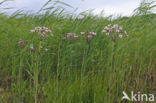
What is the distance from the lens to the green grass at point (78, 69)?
2.01m

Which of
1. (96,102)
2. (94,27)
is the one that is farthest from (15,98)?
(94,27)

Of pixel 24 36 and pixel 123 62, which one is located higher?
pixel 24 36

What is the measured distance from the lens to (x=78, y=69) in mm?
2850

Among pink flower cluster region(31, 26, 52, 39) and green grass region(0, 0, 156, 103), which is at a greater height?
pink flower cluster region(31, 26, 52, 39)

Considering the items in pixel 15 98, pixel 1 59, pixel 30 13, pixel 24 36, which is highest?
pixel 30 13

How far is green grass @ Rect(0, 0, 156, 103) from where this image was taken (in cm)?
201

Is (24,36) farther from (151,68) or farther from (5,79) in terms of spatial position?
(151,68)

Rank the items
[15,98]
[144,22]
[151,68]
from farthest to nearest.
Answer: [144,22], [151,68], [15,98]

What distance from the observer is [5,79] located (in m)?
2.81

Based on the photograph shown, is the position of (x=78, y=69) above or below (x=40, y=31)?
below

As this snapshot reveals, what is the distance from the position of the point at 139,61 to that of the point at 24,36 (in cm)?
202

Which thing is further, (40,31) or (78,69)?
(78,69)

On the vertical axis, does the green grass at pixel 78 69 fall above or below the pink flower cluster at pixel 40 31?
below

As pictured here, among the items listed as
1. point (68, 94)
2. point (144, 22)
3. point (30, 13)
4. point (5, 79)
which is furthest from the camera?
point (30, 13)
